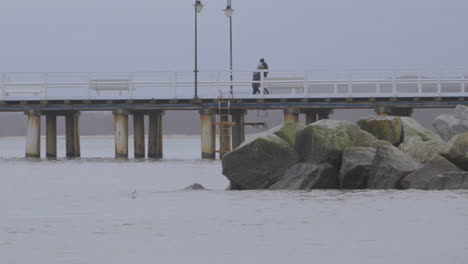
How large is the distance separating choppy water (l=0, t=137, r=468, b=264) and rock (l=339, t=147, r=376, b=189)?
42.2 inches

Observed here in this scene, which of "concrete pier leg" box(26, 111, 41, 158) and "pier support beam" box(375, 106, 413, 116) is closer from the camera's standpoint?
"pier support beam" box(375, 106, 413, 116)

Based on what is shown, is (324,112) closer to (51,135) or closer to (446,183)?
(51,135)

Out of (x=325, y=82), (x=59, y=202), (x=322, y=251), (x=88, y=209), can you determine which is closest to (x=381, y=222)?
(x=322, y=251)

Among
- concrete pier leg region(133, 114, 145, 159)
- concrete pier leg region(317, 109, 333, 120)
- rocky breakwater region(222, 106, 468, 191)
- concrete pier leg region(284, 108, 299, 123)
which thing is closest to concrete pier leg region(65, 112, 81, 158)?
concrete pier leg region(133, 114, 145, 159)

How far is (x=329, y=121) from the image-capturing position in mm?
25359

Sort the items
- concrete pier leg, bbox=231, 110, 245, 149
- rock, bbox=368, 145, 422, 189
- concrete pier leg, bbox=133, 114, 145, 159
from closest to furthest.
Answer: rock, bbox=368, 145, 422, 189, concrete pier leg, bbox=231, 110, 245, 149, concrete pier leg, bbox=133, 114, 145, 159

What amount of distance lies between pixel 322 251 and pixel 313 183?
9.94 metres

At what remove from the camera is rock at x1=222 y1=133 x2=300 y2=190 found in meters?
24.8

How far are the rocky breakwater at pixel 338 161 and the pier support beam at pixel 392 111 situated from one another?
1617 cm

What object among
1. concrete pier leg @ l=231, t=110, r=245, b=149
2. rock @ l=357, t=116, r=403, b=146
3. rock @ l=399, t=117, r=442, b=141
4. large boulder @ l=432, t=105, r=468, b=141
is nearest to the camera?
rock @ l=357, t=116, r=403, b=146

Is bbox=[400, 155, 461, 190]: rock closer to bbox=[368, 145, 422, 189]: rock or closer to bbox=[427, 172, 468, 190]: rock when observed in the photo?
bbox=[427, 172, 468, 190]: rock

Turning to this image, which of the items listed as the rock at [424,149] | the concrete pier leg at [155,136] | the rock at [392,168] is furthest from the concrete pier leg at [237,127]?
the rock at [392,168]

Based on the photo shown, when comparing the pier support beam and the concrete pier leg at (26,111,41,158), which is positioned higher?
the pier support beam

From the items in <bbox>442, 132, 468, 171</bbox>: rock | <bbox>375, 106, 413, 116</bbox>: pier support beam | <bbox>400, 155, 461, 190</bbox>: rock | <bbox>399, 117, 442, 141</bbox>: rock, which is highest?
<bbox>375, 106, 413, 116</bbox>: pier support beam
